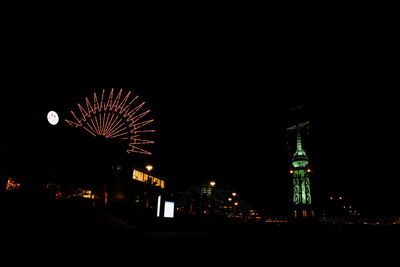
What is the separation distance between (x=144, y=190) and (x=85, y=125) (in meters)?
11.2

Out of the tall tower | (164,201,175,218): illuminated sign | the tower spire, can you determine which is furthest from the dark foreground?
the tall tower

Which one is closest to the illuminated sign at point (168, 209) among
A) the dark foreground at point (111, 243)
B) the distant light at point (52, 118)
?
the dark foreground at point (111, 243)

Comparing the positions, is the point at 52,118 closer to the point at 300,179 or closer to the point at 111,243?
the point at 111,243

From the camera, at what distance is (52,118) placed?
29703 mm

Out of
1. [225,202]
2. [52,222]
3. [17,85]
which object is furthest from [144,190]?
[225,202]

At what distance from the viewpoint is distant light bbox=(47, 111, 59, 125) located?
96.0 ft

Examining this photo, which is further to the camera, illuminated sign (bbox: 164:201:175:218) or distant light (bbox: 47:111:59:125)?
distant light (bbox: 47:111:59:125)

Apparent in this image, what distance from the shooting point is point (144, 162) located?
137 ft

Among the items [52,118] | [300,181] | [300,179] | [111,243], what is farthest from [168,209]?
[300,179]

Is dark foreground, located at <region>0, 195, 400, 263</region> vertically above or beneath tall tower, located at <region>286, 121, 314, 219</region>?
beneath

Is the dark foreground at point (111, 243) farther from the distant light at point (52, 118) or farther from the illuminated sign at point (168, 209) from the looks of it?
the distant light at point (52, 118)

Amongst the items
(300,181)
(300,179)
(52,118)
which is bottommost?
(300,181)

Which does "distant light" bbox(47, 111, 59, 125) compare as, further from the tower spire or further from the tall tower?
the tall tower

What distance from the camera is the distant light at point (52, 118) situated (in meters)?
29.2
